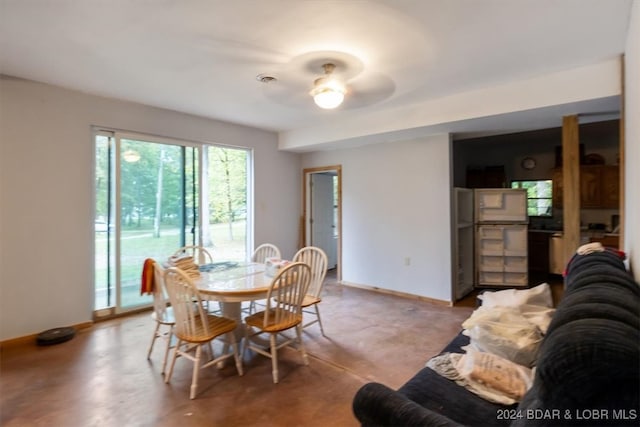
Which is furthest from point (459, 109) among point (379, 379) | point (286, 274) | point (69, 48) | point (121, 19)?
point (69, 48)

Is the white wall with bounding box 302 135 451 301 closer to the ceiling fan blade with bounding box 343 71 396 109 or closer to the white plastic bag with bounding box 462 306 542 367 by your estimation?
the ceiling fan blade with bounding box 343 71 396 109

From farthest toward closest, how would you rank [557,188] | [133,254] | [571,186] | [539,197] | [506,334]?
[539,197] → [557,188] → [133,254] → [571,186] → [506,334]

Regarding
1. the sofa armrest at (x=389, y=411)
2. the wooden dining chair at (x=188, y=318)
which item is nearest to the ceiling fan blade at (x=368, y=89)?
the wooden dining chair at (x=188, y=318)

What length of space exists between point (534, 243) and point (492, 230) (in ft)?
5.17

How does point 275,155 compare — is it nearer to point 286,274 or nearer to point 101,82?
point 101,82

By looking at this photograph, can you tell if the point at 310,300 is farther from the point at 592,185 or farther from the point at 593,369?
the point at 592,185

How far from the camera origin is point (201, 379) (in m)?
2.47

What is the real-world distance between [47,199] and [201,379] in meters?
2.53

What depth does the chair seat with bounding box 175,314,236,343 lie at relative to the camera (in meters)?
2.33

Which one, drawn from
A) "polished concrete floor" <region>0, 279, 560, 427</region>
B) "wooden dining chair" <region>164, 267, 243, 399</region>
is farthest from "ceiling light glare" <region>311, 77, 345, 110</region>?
"polished concrete floor" <region>0, 279, 560, 427</region>

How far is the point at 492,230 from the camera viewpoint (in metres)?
4.98

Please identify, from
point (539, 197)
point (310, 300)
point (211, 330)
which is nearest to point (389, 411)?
point (211, 330)

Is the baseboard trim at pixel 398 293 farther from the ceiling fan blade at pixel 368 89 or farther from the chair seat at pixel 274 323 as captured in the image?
the ceiling fan blade at pixel 368 89

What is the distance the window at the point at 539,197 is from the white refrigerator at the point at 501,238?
5.49 ft
